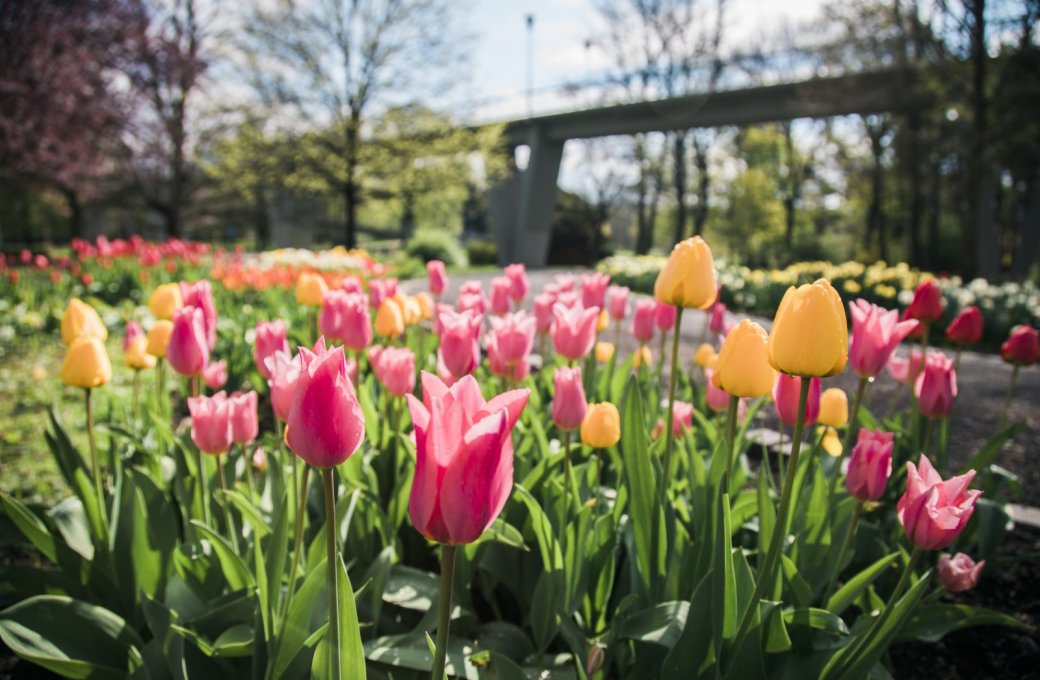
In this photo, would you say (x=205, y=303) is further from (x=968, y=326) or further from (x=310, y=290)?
(x=968, y=326)

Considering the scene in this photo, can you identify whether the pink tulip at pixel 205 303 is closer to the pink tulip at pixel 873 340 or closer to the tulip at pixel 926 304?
the pink tulip at pixel 873 340

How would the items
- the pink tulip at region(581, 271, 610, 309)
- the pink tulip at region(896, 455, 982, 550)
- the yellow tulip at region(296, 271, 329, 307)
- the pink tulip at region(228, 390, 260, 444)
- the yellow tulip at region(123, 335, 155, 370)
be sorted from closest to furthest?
the pink tulip at region(896, 455, 982, 550) < the pink tulip at region(228, 390, 260, 444) < the yellow tulip at region(123, 335, 155, 370) < the pink tulip at region(581, 271, 610, 309) < the yellow tulip at region(296, 271, 329, 307)

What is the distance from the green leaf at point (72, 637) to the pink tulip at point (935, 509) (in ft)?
4.59

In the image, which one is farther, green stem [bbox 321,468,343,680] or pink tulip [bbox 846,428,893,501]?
pink tulip [bbox 846,428,893,501]

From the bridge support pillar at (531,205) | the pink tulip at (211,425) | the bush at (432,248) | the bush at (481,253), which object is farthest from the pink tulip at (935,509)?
the bush at (481,253)

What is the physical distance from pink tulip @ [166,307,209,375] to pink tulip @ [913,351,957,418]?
1.81 metres

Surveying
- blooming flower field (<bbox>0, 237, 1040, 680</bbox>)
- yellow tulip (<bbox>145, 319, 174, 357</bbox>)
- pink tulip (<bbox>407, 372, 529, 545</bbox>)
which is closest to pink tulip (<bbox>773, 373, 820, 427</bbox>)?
blooming flower field (<bbox>0, 237, 1040, 680</bbox>)

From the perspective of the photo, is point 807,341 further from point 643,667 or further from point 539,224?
point 539,224

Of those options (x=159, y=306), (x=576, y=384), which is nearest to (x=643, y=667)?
(x=576, y=384)

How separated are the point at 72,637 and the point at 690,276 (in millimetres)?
→ 1428

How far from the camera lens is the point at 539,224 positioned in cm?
2622

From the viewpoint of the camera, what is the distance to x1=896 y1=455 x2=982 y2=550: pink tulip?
1.12 meters

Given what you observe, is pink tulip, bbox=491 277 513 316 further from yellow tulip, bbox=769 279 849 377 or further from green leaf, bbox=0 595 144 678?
yellow tulip, bbox=769 279 849 377

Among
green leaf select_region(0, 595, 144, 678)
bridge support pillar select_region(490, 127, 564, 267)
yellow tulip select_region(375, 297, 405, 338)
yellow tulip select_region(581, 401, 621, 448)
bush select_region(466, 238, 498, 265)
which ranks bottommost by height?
green leaf select_region(0, 595, 144, 678)
